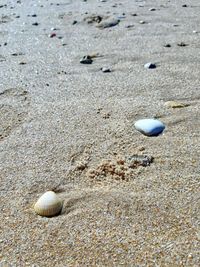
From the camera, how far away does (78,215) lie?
1643mm

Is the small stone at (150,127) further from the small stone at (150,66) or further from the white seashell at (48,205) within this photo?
the small stone at (150,66)

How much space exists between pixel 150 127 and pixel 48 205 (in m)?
0.75

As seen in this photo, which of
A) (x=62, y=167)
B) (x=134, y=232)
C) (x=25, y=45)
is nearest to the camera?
(x=134, y=232)

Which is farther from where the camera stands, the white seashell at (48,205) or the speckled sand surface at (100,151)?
the white seashell at (48,205)

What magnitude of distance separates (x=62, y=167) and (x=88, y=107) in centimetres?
62

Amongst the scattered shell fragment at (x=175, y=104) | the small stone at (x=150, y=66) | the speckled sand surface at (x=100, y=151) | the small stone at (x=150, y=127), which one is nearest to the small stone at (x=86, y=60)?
the speckled sand surface at (x=100, y=151)

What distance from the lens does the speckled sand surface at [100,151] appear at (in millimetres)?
1501

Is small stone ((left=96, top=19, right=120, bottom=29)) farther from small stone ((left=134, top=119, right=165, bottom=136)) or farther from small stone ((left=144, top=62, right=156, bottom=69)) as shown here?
small stone ((left=134, top=119, right=165, bottom=136))

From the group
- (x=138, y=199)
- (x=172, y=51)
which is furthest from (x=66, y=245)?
(x=172, y=51)

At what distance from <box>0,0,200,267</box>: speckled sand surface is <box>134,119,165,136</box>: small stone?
0.10ft

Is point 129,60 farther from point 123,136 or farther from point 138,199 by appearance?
point 138,199

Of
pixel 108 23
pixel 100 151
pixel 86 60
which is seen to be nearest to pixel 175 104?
pixel 100 151

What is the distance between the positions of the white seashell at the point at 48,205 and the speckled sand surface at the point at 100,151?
31 millimetres

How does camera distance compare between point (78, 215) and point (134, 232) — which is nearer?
point (134, 232)
